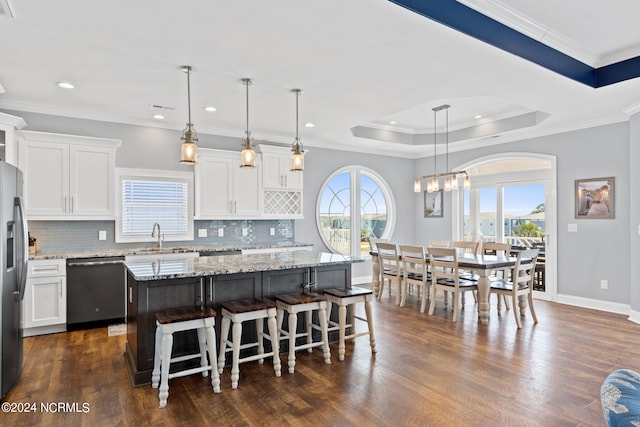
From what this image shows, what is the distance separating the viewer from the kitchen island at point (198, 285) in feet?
9.68

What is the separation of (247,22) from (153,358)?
2584mm

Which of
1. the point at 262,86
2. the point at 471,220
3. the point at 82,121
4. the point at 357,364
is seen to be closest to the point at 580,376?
the point at 357,364

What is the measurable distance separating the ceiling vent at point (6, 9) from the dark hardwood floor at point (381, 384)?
2.62m

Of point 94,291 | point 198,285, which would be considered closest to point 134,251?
point 94,291

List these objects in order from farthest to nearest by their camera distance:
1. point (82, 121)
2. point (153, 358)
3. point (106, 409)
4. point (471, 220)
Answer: point (471, 220)
point (82, 121)
point (153, 358)
point (106, 409)

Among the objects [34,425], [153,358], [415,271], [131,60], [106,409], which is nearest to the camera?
[34,425]

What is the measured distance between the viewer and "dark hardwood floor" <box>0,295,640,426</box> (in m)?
2.44

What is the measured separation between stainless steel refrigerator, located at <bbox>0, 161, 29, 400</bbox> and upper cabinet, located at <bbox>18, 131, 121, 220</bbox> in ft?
4.65

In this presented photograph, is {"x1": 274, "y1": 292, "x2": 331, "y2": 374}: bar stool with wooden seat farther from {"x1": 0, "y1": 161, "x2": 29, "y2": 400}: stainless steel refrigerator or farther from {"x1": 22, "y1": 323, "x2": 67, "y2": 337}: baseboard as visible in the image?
{"x1": 22, "y1": 323, "x2": 67, "y2": 337}: baseboard

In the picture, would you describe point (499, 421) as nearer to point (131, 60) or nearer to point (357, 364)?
point (357, 364)

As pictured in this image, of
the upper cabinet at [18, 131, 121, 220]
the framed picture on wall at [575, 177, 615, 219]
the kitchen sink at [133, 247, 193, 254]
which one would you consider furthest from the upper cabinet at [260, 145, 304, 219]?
the framed picture on wall at [575, 177, 615, 219]

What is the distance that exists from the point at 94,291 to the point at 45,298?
460mm

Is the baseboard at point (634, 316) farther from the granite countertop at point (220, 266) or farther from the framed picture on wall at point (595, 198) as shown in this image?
the granite countertop at point (220, 266)

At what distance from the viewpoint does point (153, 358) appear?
2.97 meters
